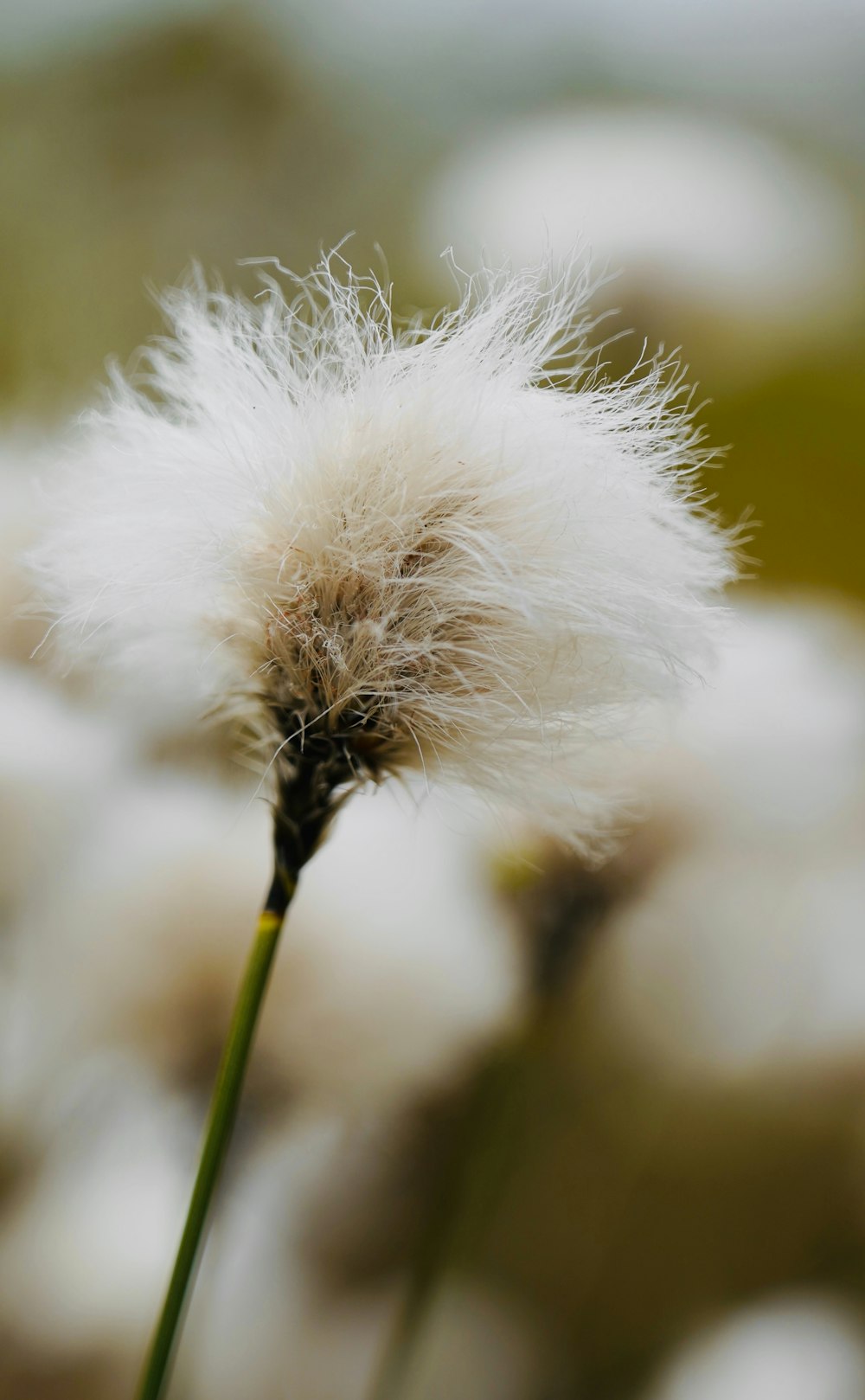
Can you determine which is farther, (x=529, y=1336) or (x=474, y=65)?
(x=474, y=65)

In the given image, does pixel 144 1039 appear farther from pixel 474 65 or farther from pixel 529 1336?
pixel 474 65

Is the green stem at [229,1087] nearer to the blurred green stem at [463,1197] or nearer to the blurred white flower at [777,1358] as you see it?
the blurred green stem at [463,1197]

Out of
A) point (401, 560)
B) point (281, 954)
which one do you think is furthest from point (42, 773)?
point (401, 560)

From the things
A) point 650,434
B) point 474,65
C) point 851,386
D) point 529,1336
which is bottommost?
point 529,1336

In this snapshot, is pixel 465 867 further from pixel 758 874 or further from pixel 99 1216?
pixel 99 1216

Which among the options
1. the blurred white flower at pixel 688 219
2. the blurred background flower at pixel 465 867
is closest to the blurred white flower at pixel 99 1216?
the blurred background flower at pixel 465 867

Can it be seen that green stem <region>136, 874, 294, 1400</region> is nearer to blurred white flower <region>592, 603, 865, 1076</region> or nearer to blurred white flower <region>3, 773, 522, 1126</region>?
blurred white flower <region>3, 773, 522, 1126</region>

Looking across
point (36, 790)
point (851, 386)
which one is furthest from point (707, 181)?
point (36, 790)
